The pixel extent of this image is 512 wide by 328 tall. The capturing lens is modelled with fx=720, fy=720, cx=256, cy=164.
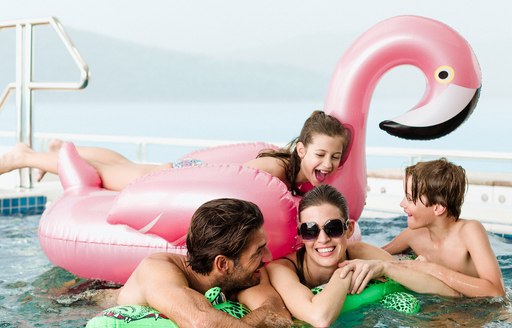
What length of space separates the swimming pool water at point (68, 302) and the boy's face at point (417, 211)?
0.37 meters

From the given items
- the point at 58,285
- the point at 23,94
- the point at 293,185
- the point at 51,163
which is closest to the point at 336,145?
the point at 293,185

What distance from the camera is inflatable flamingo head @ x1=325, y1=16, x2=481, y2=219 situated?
3.51m

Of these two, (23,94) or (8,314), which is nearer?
(8,314)

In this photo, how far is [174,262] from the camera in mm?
2621

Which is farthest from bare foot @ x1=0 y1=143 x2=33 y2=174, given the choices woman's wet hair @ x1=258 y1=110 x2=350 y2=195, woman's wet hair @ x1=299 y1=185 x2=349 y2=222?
woman's wet hair @ x1=299 y1=185 x2=349 y2=222

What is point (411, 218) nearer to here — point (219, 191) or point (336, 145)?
point (336, 145)

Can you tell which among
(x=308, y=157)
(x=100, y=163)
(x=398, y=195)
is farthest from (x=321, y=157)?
(x=398, y=195)

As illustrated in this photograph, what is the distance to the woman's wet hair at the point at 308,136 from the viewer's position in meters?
3.49

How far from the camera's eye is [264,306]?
2521 mm

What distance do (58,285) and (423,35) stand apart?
2279mm

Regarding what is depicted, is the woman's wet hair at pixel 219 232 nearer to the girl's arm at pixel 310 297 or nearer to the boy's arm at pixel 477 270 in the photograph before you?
the girl's arm at pixel 310 297

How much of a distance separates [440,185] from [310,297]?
86 centimetres

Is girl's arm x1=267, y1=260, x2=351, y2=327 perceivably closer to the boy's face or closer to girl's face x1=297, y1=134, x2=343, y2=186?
the boy's face

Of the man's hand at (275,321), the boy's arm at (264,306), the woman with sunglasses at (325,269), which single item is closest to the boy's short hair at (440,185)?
the woman with sunglasses at (325,269)
